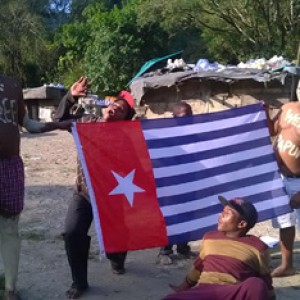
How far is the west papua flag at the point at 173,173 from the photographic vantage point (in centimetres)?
457

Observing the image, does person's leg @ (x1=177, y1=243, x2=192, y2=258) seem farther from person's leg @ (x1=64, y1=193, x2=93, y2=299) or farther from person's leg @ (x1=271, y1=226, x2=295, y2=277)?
person's leg @ (x1=64, y1=193, x2=93, y2=299)

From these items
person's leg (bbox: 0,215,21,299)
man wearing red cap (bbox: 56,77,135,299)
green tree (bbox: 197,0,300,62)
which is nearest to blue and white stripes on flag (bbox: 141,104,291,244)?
man wearing red cap (bbox: 56,77,135,299)

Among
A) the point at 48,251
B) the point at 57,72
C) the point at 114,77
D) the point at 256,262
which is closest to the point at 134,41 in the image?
the point at 114,77

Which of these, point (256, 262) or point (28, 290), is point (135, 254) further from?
point (256, 262)

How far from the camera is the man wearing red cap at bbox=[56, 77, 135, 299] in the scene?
478cm

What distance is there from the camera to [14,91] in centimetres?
450

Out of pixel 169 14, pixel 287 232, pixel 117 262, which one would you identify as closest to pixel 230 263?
pixel 287 232

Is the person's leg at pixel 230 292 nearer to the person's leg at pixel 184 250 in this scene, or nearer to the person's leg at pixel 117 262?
the person's leg at pixel 117 262

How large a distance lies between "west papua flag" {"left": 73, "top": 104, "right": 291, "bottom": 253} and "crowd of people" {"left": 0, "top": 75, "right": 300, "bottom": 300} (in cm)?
18

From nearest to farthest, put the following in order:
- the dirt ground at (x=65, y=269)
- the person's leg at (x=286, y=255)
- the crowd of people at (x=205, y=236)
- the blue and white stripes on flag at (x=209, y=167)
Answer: the crowd of people at (x=205, y=236)
the blue and white stripes on flag at (x=209, y=167)
the dirt ground at (x=65, y=269)
the person's leg at (x=286, y=255)

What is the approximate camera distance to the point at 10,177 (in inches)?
174

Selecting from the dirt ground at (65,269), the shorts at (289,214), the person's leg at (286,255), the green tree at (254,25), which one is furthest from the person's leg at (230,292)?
the green tree at (254,25)

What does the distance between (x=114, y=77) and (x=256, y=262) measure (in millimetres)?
24950

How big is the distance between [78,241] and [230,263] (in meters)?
1.56
